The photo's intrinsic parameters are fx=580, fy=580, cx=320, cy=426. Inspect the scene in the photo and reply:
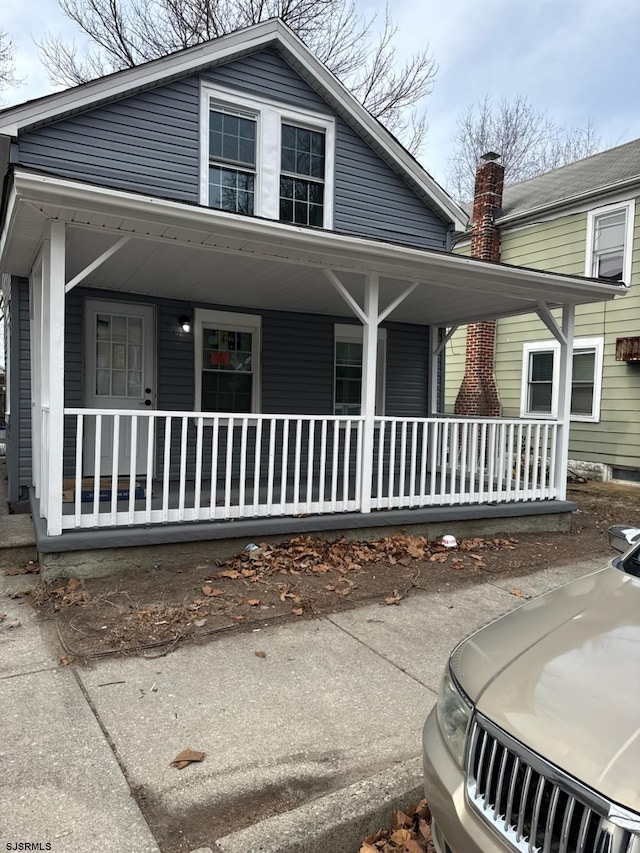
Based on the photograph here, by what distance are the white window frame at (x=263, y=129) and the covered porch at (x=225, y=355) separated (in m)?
1.39

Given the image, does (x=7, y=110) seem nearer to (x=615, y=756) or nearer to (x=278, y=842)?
(x=278, y=842)

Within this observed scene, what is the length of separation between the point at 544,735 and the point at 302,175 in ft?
26.2

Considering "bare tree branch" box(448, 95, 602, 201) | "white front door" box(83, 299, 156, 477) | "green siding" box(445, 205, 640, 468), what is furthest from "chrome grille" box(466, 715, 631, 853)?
"bare tree branch" box(448, 95, 602, 201)

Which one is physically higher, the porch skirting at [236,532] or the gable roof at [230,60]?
the gable roof at [230,60]

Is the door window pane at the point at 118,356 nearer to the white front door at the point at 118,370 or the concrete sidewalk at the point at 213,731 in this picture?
the white front door at the point at 118,370

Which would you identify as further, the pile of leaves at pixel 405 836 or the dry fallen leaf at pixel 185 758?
the dry fallen leaf at pixel 185 758

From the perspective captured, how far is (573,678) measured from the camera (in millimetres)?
1719

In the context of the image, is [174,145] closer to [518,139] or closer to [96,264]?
[96,264]

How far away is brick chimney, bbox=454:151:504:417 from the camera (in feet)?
43.2

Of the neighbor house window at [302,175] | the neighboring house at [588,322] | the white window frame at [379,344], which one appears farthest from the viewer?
the neighboring house at [588,322]

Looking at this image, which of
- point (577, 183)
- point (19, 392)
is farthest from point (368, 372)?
point (577, 183)

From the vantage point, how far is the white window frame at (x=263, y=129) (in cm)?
749

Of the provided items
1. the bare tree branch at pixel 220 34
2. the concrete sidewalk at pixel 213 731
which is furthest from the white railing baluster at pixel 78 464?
the bare tree branch at pixel 220 34

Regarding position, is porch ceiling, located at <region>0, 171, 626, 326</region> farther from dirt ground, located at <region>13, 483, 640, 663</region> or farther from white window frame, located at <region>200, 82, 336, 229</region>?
dirt ground, located at <region>13, 483, 640, 663</region>
